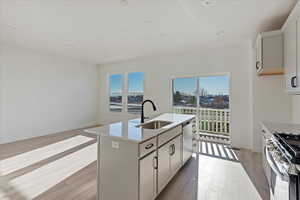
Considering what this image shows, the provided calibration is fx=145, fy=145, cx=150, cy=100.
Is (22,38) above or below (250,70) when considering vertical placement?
above

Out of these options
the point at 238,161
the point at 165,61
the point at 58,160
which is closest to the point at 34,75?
the point at 58,160

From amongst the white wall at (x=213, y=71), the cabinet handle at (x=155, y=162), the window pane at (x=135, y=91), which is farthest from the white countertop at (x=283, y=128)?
the window pane at (x=135, y=91)

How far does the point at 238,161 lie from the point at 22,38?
588 centimetres

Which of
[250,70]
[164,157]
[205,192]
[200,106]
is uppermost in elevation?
[250,70]

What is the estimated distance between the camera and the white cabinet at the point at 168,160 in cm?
193

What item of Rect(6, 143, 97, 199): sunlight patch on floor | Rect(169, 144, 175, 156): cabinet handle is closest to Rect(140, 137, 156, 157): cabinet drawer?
Rect(169, 144, 175, 156): cabinet handle

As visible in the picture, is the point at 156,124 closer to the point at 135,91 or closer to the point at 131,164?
the point at 131,164

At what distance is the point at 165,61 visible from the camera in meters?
5.13

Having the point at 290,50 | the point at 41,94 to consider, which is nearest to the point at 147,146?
the point at 290,50

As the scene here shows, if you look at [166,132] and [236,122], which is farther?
[236,122]

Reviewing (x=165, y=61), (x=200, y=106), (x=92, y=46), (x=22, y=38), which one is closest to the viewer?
(x=22, y=38)

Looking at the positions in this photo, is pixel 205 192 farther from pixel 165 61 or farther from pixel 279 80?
pixel 165 61

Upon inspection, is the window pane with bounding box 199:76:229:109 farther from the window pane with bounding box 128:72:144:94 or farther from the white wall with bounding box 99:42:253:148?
the window pane with bounding box 128:72:144:94

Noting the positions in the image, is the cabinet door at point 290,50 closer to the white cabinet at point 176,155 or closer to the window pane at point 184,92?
the white cabinet at point 176,155
